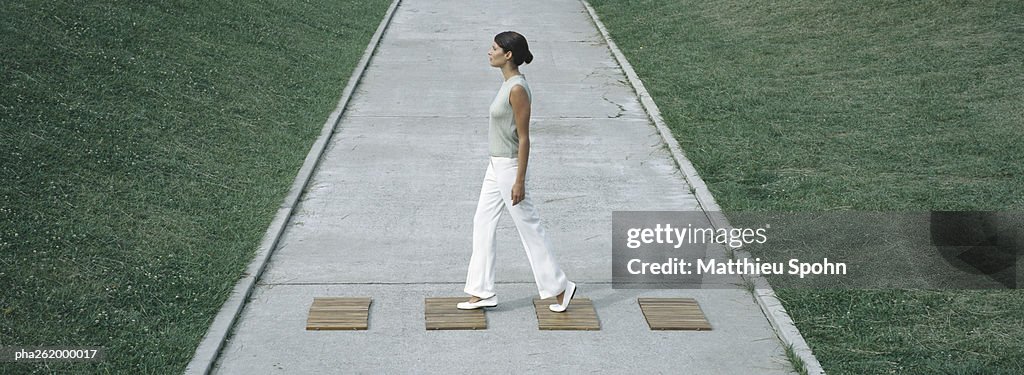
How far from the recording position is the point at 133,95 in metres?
11.5

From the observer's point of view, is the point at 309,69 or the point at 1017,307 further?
the point at 309,69

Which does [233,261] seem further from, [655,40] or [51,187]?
[655,40]

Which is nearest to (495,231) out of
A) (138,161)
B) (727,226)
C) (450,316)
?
(450,316)

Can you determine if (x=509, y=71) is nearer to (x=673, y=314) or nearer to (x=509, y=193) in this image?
(x=509, y=193)

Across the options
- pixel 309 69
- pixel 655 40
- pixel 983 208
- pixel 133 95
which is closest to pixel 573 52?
pixel 655 40

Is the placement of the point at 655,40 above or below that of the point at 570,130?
below

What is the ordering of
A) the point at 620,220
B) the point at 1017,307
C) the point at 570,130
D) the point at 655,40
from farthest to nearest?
the point at 655,40 < the point at 570,130 < the point at 620,220 < the point at 1017,307

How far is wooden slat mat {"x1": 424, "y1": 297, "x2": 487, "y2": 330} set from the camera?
276 inches

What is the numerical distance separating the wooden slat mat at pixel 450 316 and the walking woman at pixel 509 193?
0.21ft

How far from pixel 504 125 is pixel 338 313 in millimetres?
1704

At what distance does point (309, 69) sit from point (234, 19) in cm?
225

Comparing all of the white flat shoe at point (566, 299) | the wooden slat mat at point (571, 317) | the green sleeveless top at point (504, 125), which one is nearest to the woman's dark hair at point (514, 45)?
the green sleeveless top at point (504, 125)

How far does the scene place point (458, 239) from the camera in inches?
348

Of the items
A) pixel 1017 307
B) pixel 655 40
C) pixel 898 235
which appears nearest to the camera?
pixel 1017 307
